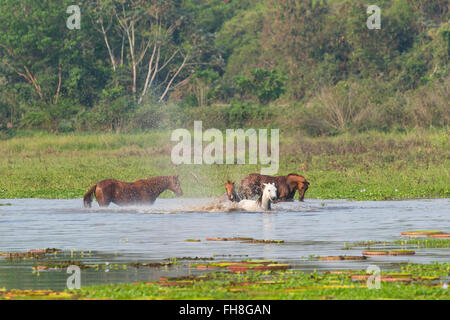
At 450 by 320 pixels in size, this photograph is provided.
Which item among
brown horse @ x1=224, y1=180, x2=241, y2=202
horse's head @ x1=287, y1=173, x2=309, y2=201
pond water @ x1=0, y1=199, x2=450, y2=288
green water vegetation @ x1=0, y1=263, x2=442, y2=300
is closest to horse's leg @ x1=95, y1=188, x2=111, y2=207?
pond water @ x1=0, y1=199, x2=450, y2=288

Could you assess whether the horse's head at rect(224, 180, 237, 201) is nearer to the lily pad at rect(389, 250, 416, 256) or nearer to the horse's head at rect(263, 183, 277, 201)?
the horse's head at rect(263, 183, 277, 201)

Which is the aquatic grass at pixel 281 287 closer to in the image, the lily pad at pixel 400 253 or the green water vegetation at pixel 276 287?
the green water vegetation at pixel 276 287

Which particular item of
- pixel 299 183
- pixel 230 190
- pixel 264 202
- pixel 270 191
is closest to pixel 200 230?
pixel 270 191

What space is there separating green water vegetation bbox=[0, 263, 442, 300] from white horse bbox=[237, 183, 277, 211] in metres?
8.18

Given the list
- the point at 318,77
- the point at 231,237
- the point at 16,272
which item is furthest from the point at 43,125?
the point at 16,272

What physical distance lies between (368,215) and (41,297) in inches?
403

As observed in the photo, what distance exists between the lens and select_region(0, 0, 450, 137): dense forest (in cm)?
4550

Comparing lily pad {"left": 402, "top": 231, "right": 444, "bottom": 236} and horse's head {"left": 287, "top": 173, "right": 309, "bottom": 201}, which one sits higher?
horse's head {"left": 287, "top": 173, "right": 309, "bottom": 201}

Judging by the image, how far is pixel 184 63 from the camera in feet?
176

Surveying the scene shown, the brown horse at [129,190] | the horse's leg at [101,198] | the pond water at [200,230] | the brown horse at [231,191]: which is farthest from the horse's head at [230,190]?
the horse's leg at [101,198]

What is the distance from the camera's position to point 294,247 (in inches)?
523

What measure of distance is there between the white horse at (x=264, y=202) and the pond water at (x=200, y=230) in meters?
0.24

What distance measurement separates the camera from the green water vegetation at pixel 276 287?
9039 millimetres
